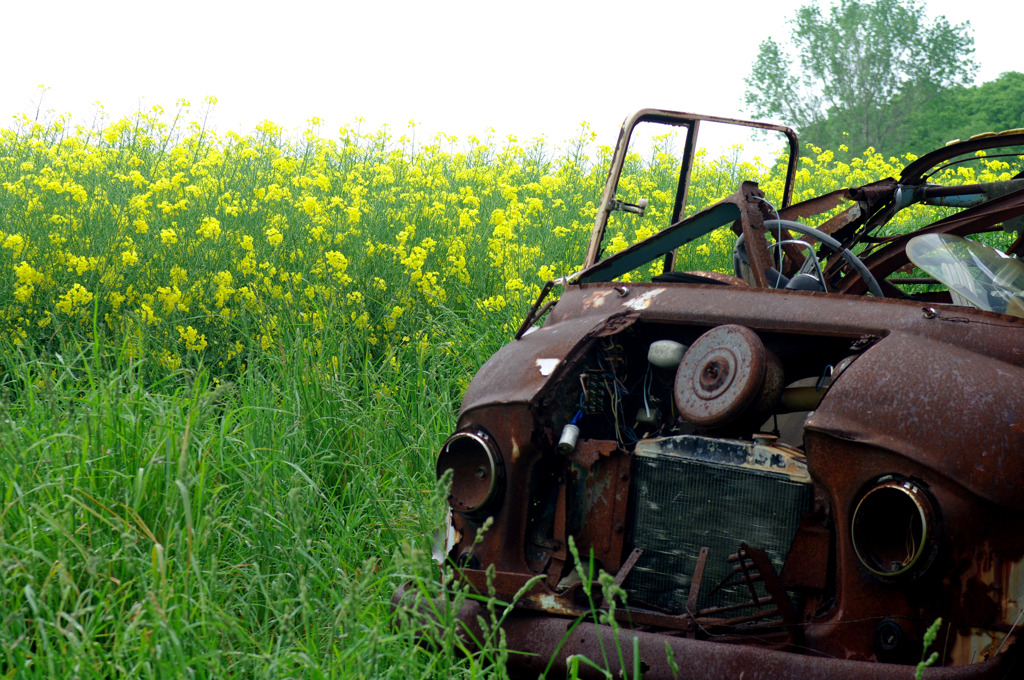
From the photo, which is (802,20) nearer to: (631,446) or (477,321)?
(477,321)

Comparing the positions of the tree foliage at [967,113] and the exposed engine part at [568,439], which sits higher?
the tree foliage at [967,113]

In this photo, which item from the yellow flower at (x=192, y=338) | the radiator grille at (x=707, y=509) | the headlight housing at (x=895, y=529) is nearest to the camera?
the headlight housing at (x=895, y=529)

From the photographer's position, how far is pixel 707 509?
2.43m

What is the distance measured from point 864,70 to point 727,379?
3315 cm

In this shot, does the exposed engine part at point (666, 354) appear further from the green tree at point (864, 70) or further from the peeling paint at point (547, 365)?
the green tree at point (864, 70)

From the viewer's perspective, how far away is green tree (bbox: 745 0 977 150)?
103 feet

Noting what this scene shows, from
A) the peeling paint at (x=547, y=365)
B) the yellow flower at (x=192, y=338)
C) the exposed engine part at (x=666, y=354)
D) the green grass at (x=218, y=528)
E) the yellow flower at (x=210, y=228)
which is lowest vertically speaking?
the green grass at (x=218, y=528)

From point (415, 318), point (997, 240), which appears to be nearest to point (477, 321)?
point (415, 318)

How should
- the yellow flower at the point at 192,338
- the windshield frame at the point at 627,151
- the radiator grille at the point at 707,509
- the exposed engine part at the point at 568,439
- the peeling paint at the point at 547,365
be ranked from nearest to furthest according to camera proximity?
the radiator grille at the point at 707,509 → the exposed engine part at the point at 568,439 → the peeling paint at the point at 547,365 → the windshield frame at the point at 627,151 → the yellow flower at the point at 192,338

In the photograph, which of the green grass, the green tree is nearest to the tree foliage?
the green tree

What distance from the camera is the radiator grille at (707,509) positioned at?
91.8 inches

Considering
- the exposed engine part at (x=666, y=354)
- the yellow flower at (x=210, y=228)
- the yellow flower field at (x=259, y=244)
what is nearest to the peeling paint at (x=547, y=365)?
the exposed engine part at (x=666, y=354)

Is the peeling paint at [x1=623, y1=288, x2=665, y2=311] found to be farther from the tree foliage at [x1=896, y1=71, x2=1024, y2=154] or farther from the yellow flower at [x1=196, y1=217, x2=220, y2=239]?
the tree foliage at [x1=896, y1=71, x2=1024, y2=154]

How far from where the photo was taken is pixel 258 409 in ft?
12.9
